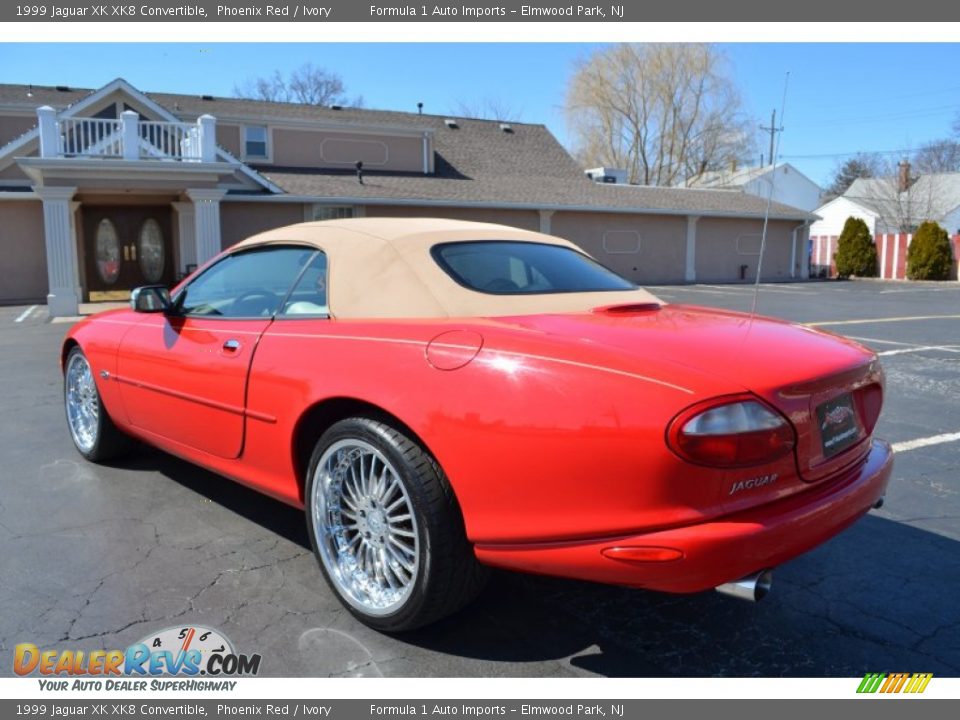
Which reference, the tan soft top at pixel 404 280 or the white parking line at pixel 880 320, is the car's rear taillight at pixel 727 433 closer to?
the tan soft top at pixel 404 280

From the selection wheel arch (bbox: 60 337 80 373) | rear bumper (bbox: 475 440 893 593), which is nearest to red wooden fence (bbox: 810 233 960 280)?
wheel arch (bbox: 60 337 80 373)

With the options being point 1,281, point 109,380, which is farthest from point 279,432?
point 1,281

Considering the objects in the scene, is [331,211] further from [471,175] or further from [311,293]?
[311,293]

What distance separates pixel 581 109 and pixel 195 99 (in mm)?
26205

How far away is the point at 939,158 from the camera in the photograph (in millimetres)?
60625

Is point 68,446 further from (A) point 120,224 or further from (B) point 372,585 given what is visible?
(A) point 120,224

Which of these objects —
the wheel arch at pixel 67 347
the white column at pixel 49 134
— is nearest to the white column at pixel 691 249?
the white column at pixel 49 134

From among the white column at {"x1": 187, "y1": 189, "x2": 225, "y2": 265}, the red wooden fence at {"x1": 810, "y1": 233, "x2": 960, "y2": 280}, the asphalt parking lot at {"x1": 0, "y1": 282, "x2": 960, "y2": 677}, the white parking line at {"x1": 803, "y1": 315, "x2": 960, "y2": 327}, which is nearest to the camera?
the asphalt parking lot at {"x1": 0, "y1": 282, "x2": 960, "y2": 677}

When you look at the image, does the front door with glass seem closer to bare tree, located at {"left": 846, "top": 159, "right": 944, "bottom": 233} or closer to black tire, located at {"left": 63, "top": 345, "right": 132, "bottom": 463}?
black tire, located at {"left": 63, "top": 345, "right": 132, "bottom": 463}

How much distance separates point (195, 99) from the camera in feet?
78.8

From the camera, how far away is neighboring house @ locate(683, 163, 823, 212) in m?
44.4

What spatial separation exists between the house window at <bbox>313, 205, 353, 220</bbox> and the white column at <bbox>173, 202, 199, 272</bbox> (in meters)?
3.39

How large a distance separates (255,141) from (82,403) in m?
19.7

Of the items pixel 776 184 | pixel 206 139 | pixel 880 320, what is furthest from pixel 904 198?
pixel 206 139
